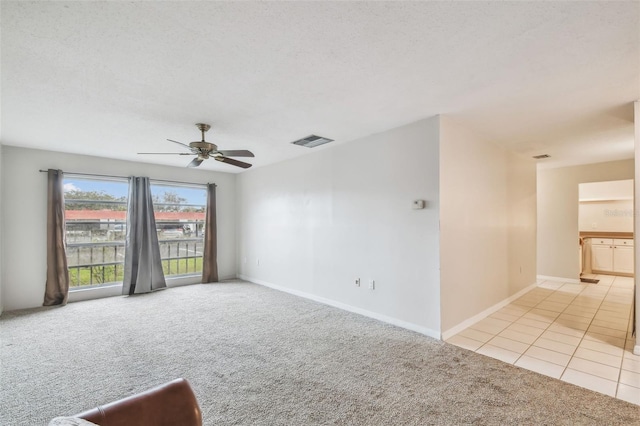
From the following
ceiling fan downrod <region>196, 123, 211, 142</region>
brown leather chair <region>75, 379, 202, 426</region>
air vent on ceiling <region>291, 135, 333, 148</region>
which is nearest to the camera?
brown leather chair <region>75, 379, 202, 426</region>

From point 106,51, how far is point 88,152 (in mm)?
3778

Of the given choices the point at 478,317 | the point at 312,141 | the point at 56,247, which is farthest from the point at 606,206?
the point at 56,247

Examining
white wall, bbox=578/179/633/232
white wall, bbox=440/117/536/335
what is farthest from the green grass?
white wall, bbox=578/179/633/232

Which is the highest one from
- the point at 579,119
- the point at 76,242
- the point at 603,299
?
the point at 579,119

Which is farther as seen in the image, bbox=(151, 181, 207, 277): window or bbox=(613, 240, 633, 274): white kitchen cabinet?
bbox=(613, 240, 633, 274): white kitchen cabinet

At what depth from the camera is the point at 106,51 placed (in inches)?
81.3

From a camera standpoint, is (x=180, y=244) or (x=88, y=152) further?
(x=180, y=244)

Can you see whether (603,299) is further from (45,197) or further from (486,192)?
(45,197)

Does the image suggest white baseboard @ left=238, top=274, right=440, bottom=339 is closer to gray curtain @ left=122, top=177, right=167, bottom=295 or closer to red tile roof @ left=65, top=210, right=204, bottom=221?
gray curtain @ left=122, top=177, right=167, bottom=295

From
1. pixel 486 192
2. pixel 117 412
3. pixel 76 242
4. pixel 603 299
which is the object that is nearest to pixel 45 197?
pixel 76 242

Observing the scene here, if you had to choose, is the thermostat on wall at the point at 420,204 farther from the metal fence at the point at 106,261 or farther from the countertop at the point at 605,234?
the countertop at the point at 605,234

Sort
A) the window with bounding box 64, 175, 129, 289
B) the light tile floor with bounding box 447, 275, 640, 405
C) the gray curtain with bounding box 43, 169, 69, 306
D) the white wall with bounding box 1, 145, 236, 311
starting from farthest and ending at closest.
Answer: the window with bounding box 64, 175, 129, 289 < the gray curtain with bounding box 43, 169, 69, 306 < the white wall with bounding box 1, 145, 236, 311 < the light tile floor with bounding box 447, 275, 640, 405

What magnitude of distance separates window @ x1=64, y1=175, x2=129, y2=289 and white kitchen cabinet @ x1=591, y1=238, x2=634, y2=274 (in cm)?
1027

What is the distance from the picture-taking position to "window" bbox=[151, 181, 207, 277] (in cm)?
613
